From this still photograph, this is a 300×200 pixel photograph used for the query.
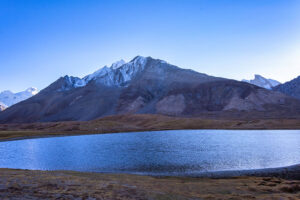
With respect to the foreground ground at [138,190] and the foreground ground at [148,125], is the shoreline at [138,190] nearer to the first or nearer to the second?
the foreground ground at [138,190]

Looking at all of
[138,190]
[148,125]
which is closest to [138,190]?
[138,190]

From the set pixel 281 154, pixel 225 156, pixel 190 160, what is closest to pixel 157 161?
pixel 190 160

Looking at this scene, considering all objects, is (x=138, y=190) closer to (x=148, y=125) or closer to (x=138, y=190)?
(x=138, y=190)

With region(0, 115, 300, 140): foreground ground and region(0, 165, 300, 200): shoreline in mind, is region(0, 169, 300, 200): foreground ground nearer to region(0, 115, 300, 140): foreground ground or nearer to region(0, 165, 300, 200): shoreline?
region(0, 165, 300, 200): shoreline

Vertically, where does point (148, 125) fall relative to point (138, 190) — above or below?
above

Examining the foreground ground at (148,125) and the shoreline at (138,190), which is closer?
the shoreline at (138,190)

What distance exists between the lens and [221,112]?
587ft

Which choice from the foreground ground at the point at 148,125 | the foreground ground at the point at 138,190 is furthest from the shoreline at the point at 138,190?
the foreground ground at the point at 148,125

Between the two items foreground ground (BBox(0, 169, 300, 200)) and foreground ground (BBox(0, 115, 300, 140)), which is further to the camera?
foreground ground (BBox(0, 115, 300, 140))

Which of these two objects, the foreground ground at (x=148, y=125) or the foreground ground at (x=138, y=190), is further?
the foreground ground at (x=148, y=125)

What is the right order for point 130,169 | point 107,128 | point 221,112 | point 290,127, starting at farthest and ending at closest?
point 221,112, point 107,128, point 290,127, point 130,169

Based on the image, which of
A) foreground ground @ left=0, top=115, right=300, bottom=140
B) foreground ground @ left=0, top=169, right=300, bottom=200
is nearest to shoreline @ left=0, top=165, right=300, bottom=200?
foreground ground @ left=0, top=169, right=300, bottom=200

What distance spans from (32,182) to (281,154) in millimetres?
35570

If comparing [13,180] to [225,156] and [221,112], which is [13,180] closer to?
[225,156]
